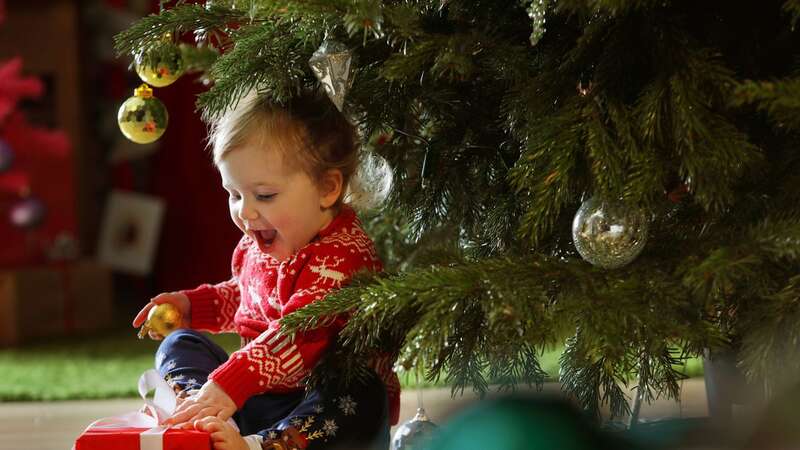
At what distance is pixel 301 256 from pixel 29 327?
1.55 m

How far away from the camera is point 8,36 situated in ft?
8.92

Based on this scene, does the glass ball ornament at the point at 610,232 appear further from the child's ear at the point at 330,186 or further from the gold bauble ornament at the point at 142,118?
the gold bauble ornament at the point at 142,118

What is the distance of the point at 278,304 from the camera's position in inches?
44.1

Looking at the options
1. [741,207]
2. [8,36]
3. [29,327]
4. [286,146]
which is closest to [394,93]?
[286,146]

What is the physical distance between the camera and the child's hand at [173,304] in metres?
1.21

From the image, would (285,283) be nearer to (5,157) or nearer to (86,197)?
(5,157)

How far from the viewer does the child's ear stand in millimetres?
1127

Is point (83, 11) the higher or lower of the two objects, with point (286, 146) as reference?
higher

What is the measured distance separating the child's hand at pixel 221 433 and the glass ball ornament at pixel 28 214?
5.40 ft

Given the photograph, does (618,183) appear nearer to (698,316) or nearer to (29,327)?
(698,316)

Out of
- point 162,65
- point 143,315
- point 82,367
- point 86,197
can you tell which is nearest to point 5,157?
point 82,367

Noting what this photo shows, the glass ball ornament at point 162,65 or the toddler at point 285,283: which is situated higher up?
the glass ball ornament at point 162,65

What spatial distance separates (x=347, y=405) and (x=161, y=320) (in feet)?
0.91

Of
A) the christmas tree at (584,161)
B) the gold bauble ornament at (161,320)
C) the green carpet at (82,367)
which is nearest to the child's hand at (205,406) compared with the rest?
the christmas tree at (584,161)
